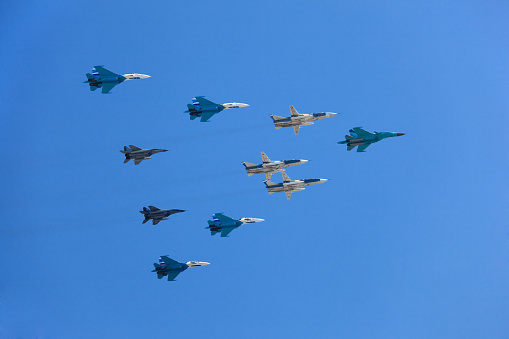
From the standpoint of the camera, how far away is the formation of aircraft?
8888cm

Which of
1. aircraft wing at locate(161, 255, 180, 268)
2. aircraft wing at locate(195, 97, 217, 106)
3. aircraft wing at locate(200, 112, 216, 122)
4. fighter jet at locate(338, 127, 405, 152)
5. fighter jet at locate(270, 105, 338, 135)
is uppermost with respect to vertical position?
aircraft wing at locate(195, 97, 217, 106)

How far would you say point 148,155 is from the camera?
89375 millimetres

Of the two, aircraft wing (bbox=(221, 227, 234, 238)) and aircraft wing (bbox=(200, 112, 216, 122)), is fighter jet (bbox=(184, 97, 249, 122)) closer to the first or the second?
aircraft wing (bbox=(200, 112, 216, 122))

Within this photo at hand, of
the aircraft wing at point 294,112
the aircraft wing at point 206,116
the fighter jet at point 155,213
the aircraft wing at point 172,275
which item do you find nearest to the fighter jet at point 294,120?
the aircraft wing at point 294,112

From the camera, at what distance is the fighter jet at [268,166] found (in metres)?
89.7

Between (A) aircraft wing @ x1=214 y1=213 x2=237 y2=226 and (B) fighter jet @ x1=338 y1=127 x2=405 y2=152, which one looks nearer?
(B) fighter jet @ x1=338 y1=127 x2=405 y2=152

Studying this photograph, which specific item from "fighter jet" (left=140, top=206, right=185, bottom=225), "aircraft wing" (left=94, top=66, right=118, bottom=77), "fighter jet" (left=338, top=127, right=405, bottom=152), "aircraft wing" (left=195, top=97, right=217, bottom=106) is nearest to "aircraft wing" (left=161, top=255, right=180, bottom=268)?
"fighter jet" (left=140, top=206, right=185, bottom=225)

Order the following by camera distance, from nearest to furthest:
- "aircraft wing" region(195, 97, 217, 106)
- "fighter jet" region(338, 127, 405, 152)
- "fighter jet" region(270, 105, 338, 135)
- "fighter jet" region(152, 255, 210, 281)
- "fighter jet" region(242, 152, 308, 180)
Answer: "fighter jet" region(338, 127, 405, 152) → "fighter jet" region(270, 105, 338, 135) → "aircraft wing" region(195, 97, 217, 106) → "fighter jet" region(242, 152, 308, 180) → "fighter jet" region(152, 255, 210, 281)

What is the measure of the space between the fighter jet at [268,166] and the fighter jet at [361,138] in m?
5.58

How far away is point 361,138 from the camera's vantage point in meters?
88.5

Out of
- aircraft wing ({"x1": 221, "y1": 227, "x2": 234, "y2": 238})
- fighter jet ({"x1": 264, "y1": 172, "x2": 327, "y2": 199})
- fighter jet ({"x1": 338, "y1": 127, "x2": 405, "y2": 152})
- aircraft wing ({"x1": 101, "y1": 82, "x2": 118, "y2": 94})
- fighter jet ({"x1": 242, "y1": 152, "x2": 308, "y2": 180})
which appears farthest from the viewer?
aircraft wing ({"x1": 221, "y1": 227, "x2": 234, "y2": 238})

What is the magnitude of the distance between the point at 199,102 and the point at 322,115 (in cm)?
1291

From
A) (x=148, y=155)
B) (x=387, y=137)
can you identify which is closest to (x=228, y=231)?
(x=148, y=155)

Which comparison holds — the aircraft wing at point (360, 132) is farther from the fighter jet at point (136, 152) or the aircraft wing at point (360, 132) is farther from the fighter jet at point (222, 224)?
the fighter jet at point (136, 152)
